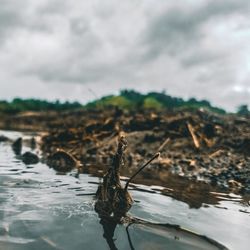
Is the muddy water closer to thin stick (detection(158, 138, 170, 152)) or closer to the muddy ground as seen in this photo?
the muddy ground

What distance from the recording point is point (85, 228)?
26.6 feet

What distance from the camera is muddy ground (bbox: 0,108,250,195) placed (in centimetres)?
1544

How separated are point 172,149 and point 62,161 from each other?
17.1ft

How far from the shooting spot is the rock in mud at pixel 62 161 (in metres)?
17.5

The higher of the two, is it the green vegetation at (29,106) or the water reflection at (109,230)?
the green vegetation at (29,106)

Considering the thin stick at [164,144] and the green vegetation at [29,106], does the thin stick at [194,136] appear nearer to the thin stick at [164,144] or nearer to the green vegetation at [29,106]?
the thin stick at [164,144]

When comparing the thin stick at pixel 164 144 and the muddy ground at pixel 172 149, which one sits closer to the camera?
the muddy ground at pixel 172 149

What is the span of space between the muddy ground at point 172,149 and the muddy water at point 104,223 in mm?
2402

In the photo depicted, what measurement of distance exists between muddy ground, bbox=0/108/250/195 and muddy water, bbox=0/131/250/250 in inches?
94.6

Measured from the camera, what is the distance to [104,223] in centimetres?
842

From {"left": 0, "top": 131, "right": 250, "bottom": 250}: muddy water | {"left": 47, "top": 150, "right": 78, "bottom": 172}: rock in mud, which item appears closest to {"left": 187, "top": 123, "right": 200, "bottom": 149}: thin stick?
{"left": 47, "top": 150, "right": 78, "bottom": 172}: rock in mud

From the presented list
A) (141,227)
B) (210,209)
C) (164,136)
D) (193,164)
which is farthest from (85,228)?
(164,136)

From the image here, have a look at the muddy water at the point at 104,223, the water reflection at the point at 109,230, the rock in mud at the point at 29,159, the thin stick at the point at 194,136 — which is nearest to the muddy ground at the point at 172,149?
the thin stick at the point at 194,136

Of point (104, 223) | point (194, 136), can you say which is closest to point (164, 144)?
point (194, 136)
